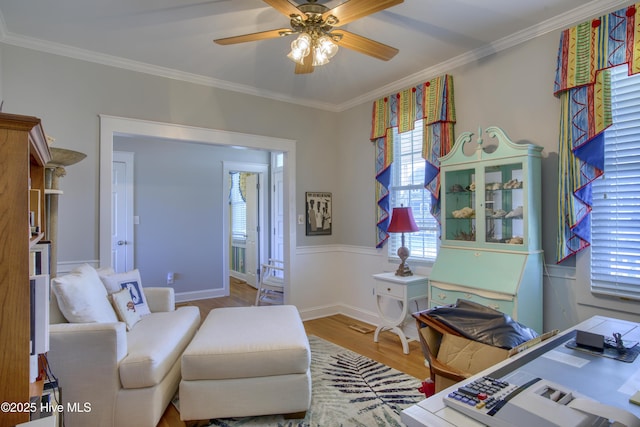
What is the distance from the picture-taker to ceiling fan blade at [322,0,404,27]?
1786 mm

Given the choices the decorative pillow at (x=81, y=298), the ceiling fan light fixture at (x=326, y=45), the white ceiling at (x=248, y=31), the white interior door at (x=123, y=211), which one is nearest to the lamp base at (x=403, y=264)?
the white ceiling at (x=248, y=31)

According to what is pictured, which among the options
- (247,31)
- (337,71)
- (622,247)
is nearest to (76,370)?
(247,31)

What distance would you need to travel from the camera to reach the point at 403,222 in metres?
3.24

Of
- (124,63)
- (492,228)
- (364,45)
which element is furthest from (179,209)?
(492,228)

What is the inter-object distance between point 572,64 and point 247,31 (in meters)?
2.36

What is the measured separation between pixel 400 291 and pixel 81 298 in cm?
249

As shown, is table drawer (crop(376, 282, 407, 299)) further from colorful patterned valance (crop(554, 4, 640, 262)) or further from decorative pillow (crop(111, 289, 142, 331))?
decorative pillow (crop(111, 289, 142, 331))

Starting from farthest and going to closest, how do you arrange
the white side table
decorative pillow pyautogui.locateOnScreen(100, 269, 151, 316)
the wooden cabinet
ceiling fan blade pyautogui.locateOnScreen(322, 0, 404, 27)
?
the white side table, decorative pillow pyautogui.locateOnScreen(100, 269, 151, 316), ceiling fan blade pyautogui.locateOnScreen(322, 0, 404, 27), the wooden cabinet

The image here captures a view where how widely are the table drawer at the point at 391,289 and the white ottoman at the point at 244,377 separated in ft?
4.43

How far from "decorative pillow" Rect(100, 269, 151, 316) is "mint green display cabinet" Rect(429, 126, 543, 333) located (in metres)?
2.43

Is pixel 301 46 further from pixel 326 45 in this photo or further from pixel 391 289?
pixel 391 289

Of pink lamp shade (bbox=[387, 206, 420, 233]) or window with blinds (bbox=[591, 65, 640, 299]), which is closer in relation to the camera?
window with blinds (bbox=[591, 65, 640, 299])

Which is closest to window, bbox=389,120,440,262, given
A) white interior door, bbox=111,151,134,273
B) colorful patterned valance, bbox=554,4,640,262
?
colorful patterned valance, bbox=554,4,640,262

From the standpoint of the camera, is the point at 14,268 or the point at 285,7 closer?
the point at 14,268
